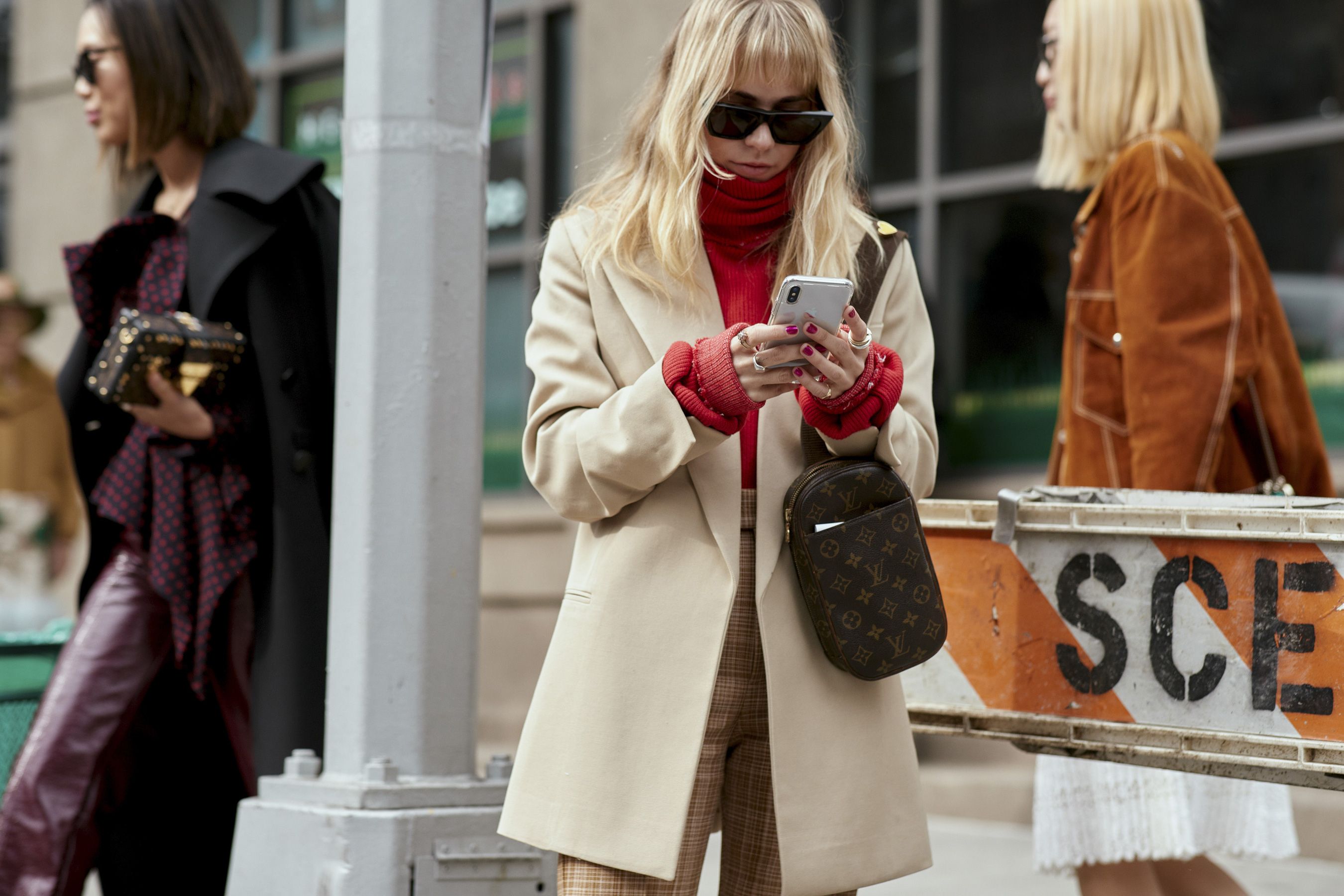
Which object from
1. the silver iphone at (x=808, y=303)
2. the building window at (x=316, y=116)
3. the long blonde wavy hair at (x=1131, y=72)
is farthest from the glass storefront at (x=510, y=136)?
the silver iphone at (x=808, y=303)

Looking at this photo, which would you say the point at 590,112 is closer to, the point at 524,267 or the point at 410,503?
the point at 524,267

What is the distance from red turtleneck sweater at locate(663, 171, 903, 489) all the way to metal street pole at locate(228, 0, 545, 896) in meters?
0.75

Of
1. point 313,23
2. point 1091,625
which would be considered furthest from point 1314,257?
point 313,23

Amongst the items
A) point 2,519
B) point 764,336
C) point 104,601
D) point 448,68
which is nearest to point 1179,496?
point 764,336

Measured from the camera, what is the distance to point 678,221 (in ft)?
8.10

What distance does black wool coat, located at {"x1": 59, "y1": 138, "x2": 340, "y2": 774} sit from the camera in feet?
11.6

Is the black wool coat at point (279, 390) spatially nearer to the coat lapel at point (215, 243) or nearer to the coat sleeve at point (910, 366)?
the coat lapel at point (215, 243)

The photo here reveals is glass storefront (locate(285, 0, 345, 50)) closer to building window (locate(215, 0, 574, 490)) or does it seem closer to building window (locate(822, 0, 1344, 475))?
building window (locate(215, 0, 574, 490))

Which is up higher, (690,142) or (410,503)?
(690,142)

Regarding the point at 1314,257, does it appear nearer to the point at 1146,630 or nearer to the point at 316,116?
the point at 1146,630

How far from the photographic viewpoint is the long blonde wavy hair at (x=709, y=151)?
7.98 ft

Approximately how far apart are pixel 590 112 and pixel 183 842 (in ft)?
16.6

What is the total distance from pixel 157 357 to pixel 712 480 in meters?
1.59

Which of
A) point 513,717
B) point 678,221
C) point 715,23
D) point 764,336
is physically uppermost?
point 715,23
